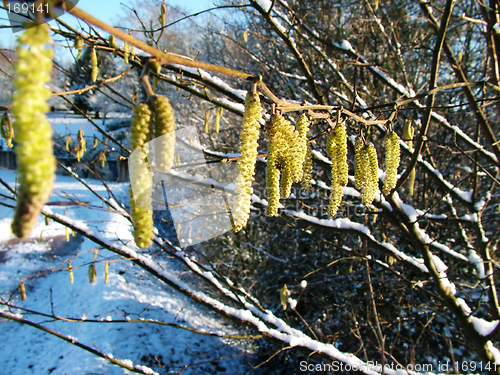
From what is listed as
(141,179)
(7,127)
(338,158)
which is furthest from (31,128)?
(7,127)

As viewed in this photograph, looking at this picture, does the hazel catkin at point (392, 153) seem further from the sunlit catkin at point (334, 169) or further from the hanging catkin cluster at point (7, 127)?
the hanging catkin cluster at point (7, 127)

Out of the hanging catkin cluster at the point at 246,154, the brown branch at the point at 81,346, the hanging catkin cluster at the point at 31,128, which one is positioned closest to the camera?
the hanging catkin cluster at the point at 31,128

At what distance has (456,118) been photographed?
5195 mm

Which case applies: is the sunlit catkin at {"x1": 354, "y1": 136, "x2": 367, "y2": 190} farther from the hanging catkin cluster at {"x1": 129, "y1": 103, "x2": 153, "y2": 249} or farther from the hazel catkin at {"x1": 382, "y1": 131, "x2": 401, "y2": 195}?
the hanging catkin cluster at {"x1": 129, "y1": 103, "x2": 153, "y2": 249}

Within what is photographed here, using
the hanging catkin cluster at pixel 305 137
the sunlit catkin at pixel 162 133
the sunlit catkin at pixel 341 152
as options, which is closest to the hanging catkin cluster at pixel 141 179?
the sunlit catkin at pixel 162 133

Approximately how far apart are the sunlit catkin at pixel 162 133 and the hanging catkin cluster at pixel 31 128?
7.2 inches

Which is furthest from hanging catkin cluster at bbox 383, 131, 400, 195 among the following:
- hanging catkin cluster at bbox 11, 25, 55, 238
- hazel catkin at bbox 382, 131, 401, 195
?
hanging catkin cluster at bbox 11, 25, 55, 238

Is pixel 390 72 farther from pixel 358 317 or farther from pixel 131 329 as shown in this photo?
pixel 131 329

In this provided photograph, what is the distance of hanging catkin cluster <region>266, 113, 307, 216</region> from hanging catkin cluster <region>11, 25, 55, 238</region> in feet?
1.73

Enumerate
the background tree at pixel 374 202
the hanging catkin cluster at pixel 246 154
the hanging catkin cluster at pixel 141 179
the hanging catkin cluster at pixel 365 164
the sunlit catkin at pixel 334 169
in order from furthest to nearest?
1. the background tree at pixel 374 202
2. the hanging catkin cluster at pixel 365 164
3. the sunlit catkin at pixel 334 169
4. the hanging catkin cluster at pixel 246 154
5. the hanging catkin cluster at pixel 141 179

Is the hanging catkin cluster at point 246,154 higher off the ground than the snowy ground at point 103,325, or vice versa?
the hanging catkin cluster at point 246,154

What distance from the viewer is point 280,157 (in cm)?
84

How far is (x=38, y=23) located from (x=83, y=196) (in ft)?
38.3

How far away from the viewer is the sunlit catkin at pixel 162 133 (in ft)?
1.65
